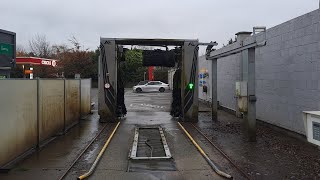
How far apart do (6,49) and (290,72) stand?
8.42 meters

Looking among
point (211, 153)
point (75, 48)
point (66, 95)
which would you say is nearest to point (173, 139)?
point (211, 153)

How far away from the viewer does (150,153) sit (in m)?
9.36

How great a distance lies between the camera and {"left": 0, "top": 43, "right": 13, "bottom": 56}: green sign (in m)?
11.5

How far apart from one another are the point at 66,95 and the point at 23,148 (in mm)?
4896

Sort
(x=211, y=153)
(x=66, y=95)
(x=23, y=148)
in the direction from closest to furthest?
(x=23, y=148)
(x=211, y=153)
(x=66, y=95)

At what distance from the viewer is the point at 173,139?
11.4 metres

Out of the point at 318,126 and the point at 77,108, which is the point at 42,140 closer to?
the point at 77,108

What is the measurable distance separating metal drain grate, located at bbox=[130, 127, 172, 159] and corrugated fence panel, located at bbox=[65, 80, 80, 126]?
2515 mm

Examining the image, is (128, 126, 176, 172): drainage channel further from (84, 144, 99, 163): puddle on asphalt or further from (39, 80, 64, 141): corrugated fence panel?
(39, 80, 64, 141): corrugated fence panel

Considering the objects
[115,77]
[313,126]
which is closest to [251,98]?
[313,126]

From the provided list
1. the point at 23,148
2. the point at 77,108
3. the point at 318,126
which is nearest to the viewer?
the point at 318,126

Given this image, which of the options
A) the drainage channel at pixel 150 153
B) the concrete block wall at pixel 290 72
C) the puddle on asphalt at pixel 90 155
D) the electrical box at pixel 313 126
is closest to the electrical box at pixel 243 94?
the concrete block wall at pixel 290 72

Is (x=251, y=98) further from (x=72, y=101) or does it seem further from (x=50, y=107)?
(x=72, y=101)

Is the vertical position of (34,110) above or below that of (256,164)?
above
